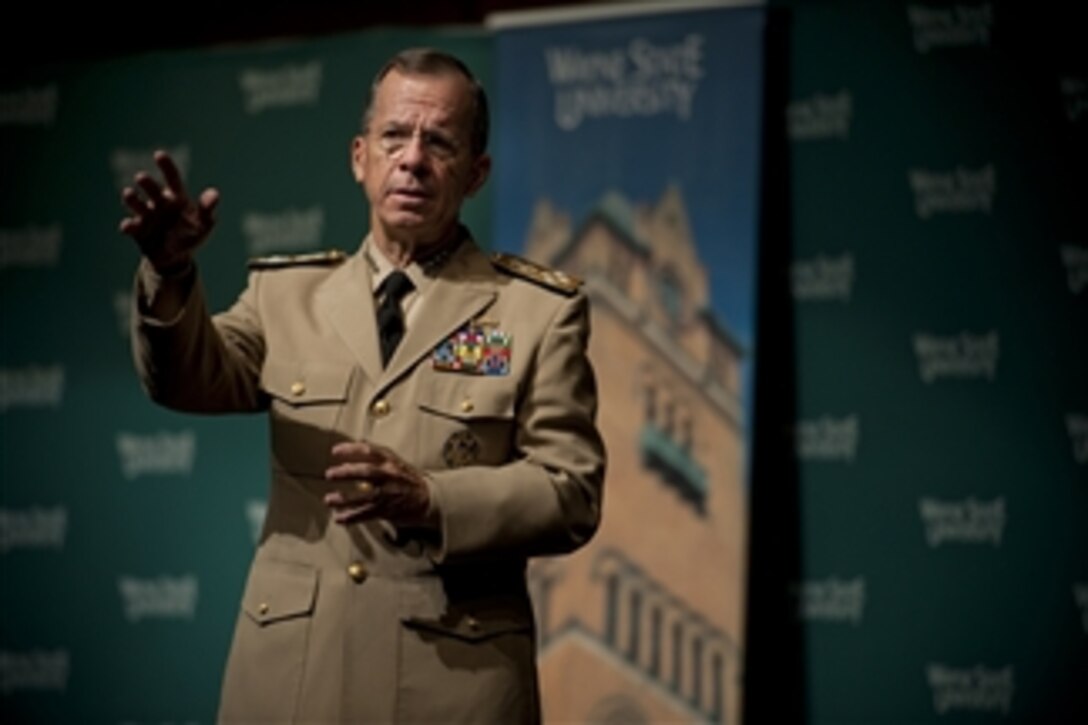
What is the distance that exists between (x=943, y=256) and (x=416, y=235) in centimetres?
227

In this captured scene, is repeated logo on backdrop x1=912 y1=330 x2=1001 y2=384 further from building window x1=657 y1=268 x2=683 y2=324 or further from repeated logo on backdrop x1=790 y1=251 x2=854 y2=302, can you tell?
building window x1=657 y1=268 x2=683 y2=324

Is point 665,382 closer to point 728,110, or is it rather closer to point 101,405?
point 728,110

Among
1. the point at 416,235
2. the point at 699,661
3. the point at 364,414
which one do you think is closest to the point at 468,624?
the point at 364,414

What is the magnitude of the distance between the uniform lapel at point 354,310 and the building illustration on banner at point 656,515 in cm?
196

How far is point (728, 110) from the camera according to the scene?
4.22 meters

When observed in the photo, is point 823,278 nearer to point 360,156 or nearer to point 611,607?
point 611,607

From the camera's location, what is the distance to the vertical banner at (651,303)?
160 inches

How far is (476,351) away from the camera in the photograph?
7.25 ft

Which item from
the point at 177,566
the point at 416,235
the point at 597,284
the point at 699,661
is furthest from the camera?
the point at 177,566

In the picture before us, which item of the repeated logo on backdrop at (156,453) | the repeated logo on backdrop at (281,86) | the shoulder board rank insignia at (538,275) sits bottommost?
the repeated logo on backdrop at (156,453)

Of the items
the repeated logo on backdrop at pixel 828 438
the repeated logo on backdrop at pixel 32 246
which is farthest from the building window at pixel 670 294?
the repeated logo on backdrop at pixel 32 246

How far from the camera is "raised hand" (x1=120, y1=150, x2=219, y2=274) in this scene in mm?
1929

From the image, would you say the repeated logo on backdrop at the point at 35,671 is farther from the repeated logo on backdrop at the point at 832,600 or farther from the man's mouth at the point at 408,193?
the man's mouth at the point at 408,193

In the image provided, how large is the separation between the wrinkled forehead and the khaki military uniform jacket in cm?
22
